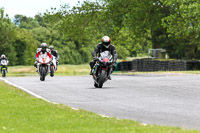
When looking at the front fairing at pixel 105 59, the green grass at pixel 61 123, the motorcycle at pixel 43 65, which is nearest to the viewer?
the green grass at pixel 61 123

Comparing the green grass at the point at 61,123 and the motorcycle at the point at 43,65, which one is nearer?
the green grass at the point at 61,123

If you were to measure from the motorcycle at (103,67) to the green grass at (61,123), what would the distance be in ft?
26.3

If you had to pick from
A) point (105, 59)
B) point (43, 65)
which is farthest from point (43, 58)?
point (105, 59)

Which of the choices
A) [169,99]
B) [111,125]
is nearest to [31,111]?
[111,125]

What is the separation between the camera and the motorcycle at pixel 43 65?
2670cm

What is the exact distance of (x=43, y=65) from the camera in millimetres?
26891

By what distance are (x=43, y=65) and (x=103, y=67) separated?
26.7 ft

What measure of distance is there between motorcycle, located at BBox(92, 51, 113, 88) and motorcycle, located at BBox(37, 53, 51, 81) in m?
7.62

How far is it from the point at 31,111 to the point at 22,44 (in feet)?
316

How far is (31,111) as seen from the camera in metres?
10.5

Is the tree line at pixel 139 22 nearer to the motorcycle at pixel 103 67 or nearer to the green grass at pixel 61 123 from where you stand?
the motorcycle at pixel 103 67

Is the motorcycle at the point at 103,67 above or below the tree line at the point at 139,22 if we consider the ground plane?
below

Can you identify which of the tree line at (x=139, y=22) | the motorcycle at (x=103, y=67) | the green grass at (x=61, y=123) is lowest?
the green grass at (x=61, y=123)

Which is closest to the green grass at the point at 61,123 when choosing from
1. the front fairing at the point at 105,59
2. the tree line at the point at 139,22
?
the front fairing at the point at 105,59
